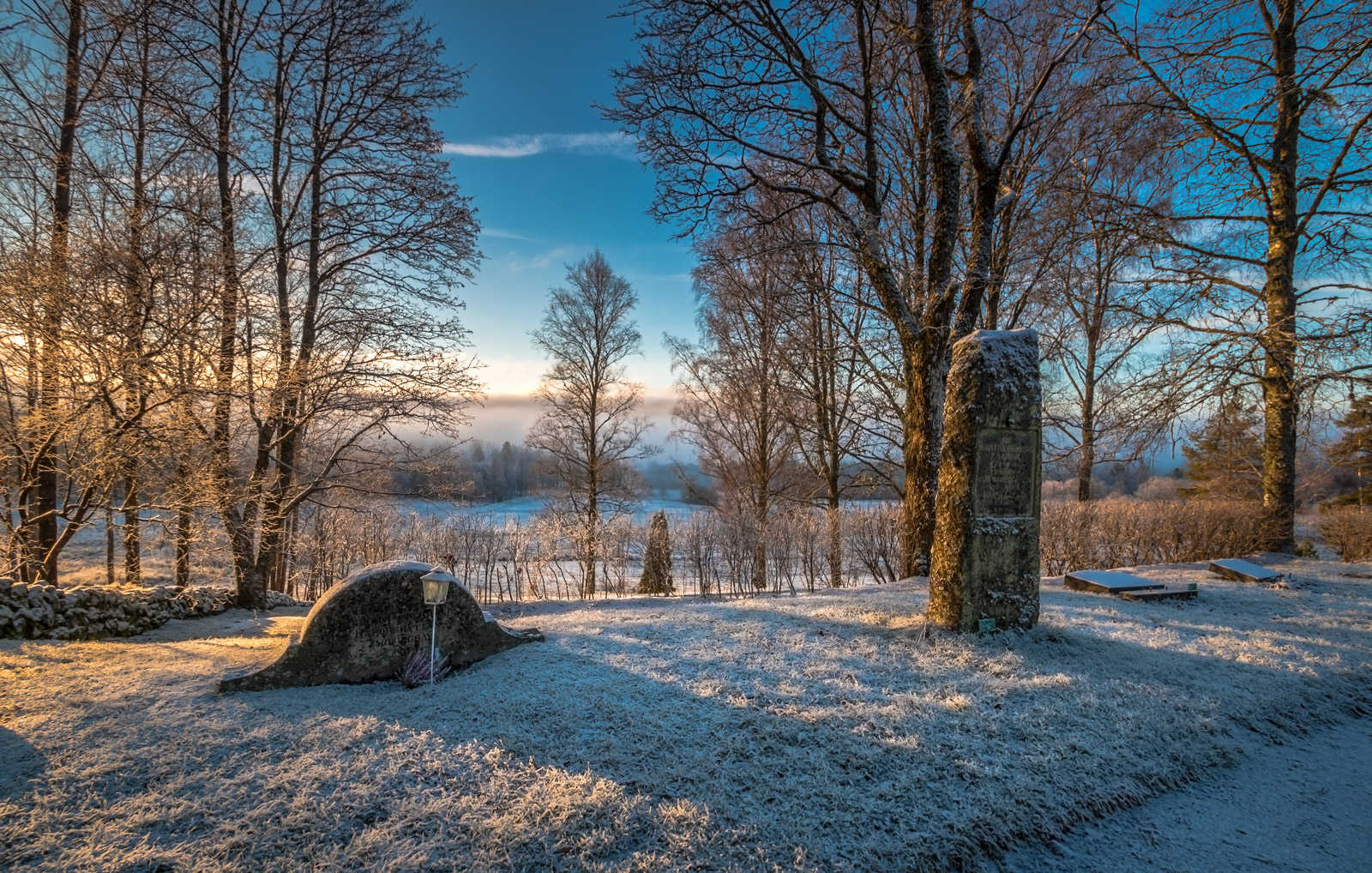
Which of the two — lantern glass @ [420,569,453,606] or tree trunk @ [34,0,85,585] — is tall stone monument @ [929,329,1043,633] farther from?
tree trunk @ [34,0,85,585]

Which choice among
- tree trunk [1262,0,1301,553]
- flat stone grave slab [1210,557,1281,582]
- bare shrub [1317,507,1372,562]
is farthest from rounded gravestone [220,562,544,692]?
bare shrub [1317,507,1372,562]

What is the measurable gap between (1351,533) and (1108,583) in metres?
8.84

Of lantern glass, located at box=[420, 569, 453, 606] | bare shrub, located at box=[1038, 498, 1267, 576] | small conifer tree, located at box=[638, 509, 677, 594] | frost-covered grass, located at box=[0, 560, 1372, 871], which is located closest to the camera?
frost-covered grass, located at box=[0, 560, 1372, 871]

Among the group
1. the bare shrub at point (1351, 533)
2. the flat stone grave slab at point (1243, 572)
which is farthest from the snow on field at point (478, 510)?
the bare shrub at point (1351, 533)

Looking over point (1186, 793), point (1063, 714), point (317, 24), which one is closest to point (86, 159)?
point (317, 24)

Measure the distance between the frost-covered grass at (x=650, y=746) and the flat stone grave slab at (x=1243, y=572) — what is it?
3398 mm

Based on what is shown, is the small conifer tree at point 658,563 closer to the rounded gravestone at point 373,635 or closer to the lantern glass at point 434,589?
the rounded gravestone at point 373,635

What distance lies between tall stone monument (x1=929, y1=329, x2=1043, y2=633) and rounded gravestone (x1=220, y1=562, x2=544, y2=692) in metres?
4.06

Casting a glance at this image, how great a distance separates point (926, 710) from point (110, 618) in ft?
29.1

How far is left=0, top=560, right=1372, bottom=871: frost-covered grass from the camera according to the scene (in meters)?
2.25

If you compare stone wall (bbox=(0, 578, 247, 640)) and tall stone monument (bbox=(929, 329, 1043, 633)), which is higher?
tall stone monument (bbox=(929, 329, 1043, 633))

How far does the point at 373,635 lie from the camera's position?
13.6 feet

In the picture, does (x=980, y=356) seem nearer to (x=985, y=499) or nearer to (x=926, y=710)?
(x=985, y=499)

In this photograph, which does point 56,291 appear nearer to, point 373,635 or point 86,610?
point 86,610
